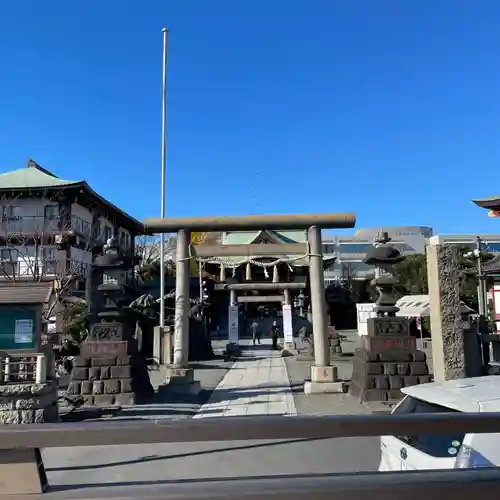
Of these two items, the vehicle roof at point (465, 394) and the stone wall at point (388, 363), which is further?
the stone wall at point (388, 363)

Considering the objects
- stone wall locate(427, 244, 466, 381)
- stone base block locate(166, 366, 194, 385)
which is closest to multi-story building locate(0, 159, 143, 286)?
stone base block locate(166, 366, 194, 385)

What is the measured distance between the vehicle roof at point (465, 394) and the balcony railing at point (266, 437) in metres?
1.41

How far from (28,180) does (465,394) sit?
32.5 meters

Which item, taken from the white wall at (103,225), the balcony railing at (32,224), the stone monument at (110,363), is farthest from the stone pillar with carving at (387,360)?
the white wall at (103,225)

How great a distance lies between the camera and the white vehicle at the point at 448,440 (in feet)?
10.1

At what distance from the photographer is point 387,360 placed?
1062 centimetres

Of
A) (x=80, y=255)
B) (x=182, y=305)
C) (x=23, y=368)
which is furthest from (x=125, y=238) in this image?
(x=23, y=368)

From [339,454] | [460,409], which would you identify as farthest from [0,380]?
[460,409]

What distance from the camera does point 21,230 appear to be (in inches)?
1171

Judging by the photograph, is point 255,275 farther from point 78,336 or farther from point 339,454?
point 339,454

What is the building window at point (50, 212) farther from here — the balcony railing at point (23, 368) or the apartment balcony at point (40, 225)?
the balcony railing at point (23, 368)

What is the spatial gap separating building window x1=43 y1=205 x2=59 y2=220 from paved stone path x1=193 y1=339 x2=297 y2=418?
17721 millimetres

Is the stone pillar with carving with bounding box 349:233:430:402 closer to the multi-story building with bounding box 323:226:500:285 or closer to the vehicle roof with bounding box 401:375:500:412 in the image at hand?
the vehicle roof with bounding box 401:375:500:412

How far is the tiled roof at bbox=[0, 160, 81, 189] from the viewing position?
30.7m
